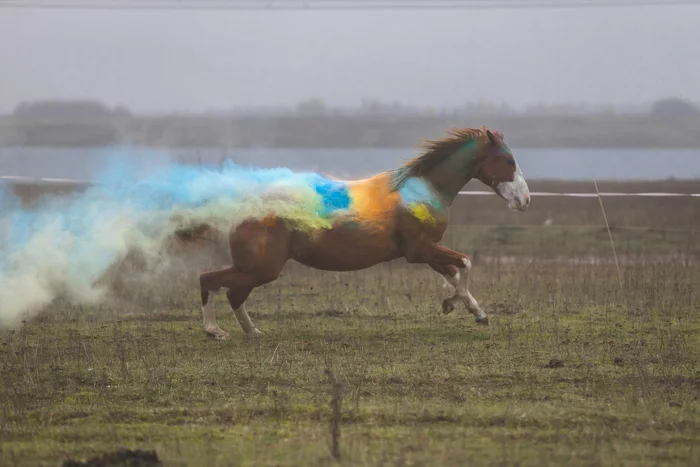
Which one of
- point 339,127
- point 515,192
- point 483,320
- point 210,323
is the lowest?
point 483,320

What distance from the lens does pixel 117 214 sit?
12977 millimetres

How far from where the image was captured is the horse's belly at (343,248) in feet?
40.2

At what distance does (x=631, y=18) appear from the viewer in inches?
1304

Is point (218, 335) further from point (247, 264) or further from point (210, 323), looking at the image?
point (247, 264)

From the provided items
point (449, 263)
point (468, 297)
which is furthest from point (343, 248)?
point (468, 297)

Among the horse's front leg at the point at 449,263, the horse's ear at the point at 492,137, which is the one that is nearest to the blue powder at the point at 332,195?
the horse's front leg at the point at 449,263

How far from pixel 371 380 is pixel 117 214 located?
461 centimetres

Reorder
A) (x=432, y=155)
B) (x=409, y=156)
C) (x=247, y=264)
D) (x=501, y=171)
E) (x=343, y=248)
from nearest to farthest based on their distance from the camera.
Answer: (x=247, y=264) < (x=343, y=248) < (x=432, y=155) < (x=501, y=171) < (x=409, y=156)

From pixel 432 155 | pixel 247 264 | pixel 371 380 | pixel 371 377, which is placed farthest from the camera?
pixel 432 155

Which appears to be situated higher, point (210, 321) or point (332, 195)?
point (332, 195)

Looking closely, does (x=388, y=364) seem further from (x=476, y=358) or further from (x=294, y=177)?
(x=294, y=177)

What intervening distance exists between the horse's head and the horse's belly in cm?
151

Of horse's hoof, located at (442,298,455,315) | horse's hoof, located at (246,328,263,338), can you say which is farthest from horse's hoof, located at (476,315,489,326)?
horse's hoof, located at (246,328,263,338)

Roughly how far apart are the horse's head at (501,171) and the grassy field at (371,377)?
152 centimetres
